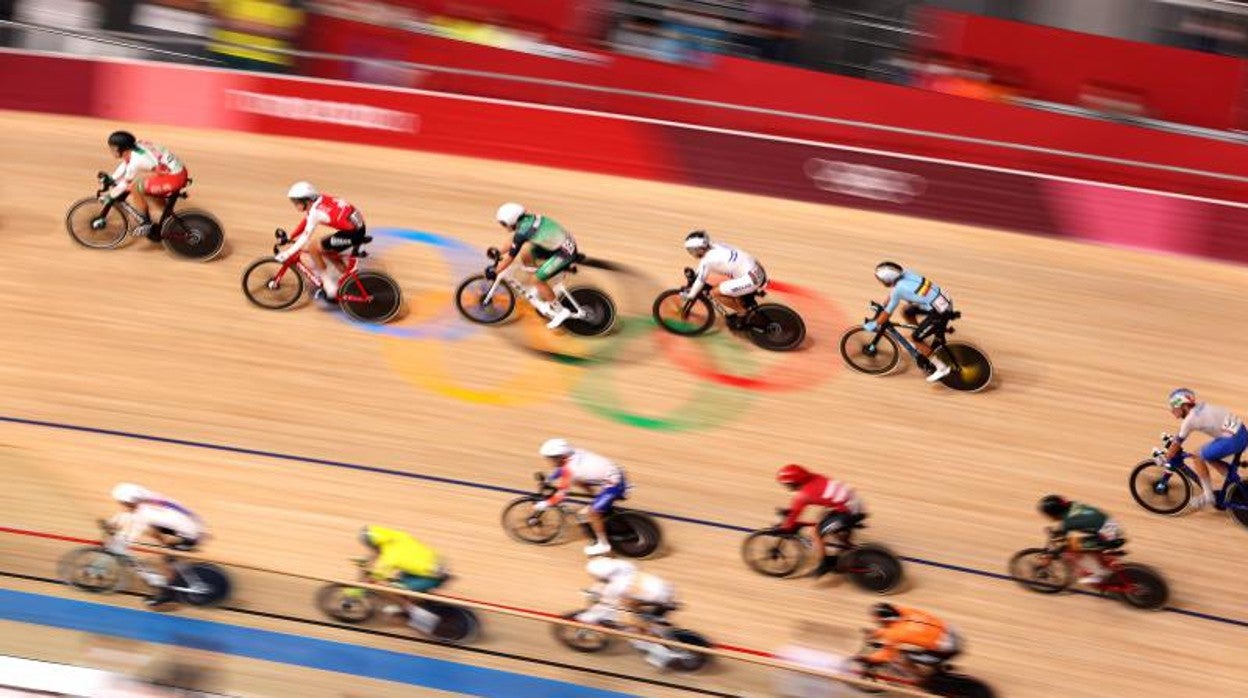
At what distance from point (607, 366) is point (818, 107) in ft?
13.4

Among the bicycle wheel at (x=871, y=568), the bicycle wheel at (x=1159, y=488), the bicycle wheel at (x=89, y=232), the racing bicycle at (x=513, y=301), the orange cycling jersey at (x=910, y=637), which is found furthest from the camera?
the bicycle wheel at (x=89, y=232)

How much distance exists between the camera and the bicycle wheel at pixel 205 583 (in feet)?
21.8

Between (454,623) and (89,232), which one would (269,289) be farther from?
(454,623)

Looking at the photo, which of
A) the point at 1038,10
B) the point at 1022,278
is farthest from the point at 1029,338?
the point at 1038,10

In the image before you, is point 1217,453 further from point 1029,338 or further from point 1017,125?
point 1017,125

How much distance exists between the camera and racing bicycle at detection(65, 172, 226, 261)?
1077 cm

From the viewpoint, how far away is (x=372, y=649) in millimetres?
6562

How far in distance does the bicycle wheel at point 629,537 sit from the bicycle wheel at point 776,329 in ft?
7.84

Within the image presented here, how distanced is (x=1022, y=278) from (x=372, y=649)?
7171 millimetres

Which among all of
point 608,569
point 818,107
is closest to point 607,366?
point 608,569

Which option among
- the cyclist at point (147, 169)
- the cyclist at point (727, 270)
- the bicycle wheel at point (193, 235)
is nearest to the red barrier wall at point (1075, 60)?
the cyclist at point (727, 270)

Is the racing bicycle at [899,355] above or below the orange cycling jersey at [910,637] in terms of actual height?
above

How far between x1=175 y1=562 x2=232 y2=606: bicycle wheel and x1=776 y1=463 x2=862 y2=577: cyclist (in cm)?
326

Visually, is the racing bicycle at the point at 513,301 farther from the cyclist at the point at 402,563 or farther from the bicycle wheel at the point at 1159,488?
the bicycle wheel at the point at 1159,488
